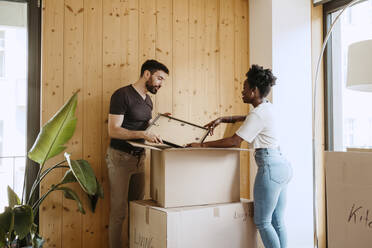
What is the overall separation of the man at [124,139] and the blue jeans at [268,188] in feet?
3.10

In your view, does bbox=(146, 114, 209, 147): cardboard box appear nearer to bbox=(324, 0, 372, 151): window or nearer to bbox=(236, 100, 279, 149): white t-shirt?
bbox=(236, 100, 279, 149): white t-shirt

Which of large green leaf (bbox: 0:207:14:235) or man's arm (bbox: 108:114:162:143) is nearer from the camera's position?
large green leaf (bbox: 0:207:14:235)

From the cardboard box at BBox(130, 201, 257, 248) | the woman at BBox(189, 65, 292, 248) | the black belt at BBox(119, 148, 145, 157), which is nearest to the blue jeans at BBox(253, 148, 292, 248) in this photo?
the woman at BBox(189, 65, 292, 248)

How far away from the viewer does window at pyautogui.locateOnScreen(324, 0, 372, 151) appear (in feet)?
10.3

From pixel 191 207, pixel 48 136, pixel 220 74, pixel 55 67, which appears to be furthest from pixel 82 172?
pixel 220 74

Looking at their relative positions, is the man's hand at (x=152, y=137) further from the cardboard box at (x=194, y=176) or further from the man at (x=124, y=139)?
the man at (x=124, y=139)

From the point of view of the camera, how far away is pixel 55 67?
113 inches

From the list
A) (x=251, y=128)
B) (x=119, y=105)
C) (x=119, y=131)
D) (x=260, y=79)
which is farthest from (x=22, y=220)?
(x=260, y=79)

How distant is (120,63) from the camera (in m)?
3.10

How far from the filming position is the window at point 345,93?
3.14 m

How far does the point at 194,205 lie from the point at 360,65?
126 centimetres

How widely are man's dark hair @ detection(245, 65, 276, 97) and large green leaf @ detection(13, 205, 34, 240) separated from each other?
1594 millimetres

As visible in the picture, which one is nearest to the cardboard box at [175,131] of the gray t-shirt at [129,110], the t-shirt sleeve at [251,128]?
the t-shirt sleeve at [251,128]

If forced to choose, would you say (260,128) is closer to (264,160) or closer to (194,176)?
(264,160)
